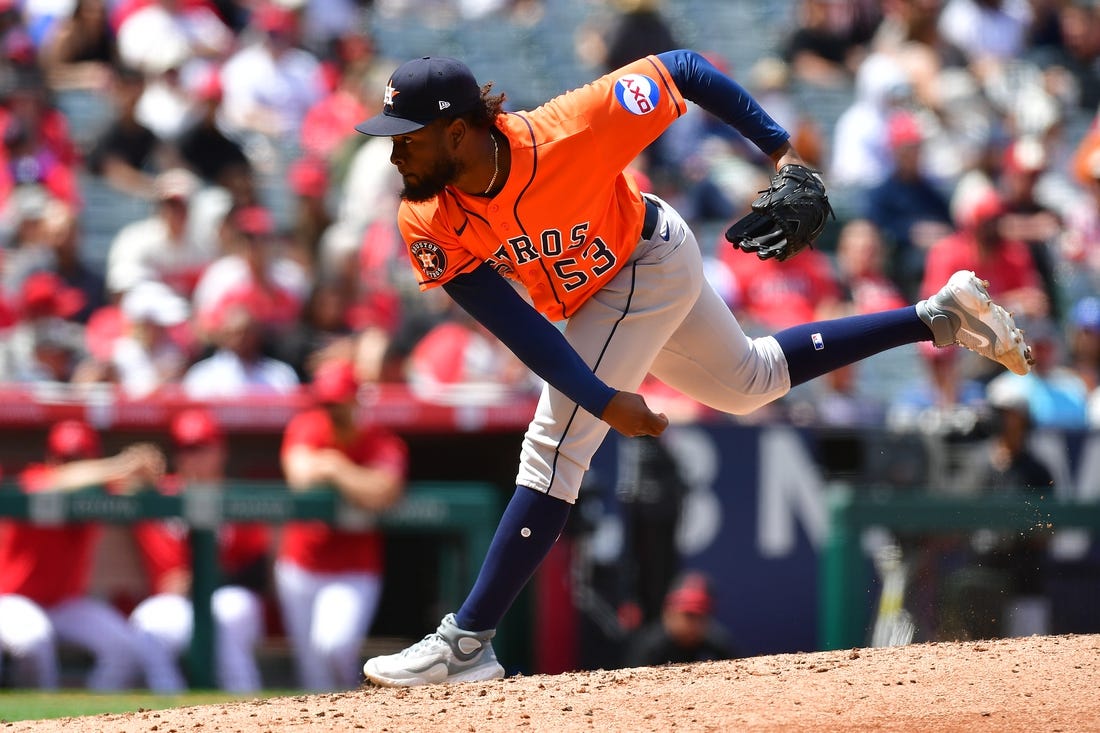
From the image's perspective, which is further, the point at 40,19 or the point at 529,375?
the point at 40,19

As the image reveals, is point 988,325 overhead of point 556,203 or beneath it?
beneath

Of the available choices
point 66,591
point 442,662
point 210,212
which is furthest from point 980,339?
point 210,212

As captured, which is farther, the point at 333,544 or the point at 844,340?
the point at 333,544

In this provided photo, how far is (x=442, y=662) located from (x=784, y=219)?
5.02ft

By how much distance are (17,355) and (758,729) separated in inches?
195

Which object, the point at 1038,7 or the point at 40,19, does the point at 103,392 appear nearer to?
the point at 40,19

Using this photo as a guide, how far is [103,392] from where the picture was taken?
6984 millimetres

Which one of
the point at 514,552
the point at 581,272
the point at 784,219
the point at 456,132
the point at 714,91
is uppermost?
the point at 714,91

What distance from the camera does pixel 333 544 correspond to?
6.76 metres

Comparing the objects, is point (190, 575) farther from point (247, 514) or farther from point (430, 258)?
point (430, 258)

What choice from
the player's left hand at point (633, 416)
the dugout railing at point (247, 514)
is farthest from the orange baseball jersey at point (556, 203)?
the dugout railing at point (247, 514)

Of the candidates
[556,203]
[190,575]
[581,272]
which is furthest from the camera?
[190,575]

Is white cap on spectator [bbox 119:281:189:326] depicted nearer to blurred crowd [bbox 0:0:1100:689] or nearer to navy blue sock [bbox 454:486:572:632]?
blurred crowd [bbox 0:0:1100:689]

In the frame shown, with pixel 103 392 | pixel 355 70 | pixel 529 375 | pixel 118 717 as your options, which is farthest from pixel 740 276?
Answer: pixel 118 717
